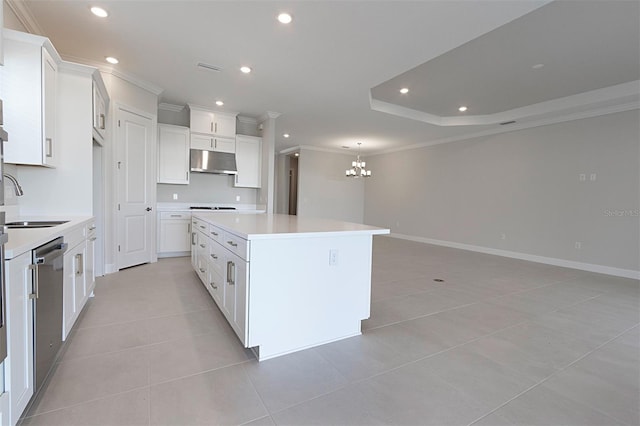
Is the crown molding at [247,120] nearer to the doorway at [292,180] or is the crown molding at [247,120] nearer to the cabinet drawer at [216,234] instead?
the cabinet drawer at [216,234]

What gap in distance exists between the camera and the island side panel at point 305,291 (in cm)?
190

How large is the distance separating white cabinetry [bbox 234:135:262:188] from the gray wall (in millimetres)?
4637

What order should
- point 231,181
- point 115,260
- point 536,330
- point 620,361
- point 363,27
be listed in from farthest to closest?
point 231,181, point 115,260, point 363,27, point 536,330, point 620,361

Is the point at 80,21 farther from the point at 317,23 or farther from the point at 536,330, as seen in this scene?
the point at 536,330

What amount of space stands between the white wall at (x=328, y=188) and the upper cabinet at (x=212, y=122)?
3544mm

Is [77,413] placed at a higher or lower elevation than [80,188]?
lower

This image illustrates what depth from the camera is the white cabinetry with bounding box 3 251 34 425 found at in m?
1.19

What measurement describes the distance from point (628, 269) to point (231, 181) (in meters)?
7.04

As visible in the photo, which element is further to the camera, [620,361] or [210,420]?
[620,361]

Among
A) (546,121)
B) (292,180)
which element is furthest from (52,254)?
(292,180)

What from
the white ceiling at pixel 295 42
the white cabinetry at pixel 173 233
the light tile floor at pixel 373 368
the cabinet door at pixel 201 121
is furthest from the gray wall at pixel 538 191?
the white cabinetry at pixel 173 233

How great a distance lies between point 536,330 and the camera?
2516 millimetres

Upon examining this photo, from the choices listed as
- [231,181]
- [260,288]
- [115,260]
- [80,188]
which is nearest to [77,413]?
[260,288]

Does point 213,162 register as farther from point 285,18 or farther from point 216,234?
point 285,18
